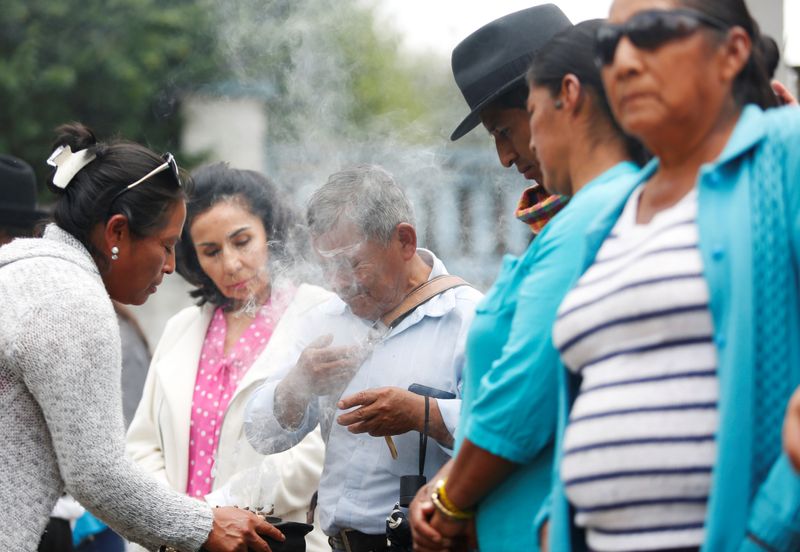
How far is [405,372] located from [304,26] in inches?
77.0

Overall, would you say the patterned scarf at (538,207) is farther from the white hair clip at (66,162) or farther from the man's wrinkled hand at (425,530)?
the white hair clip at (66,162)

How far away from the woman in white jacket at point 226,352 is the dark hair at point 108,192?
2.84ft

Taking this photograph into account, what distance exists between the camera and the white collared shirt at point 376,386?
131 inches

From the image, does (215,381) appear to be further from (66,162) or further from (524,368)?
(524,368)

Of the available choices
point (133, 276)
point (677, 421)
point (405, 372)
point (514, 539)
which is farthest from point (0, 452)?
point (677, 421)

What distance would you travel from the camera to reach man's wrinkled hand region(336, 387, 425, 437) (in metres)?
3.15

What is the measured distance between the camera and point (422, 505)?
2.59 metres

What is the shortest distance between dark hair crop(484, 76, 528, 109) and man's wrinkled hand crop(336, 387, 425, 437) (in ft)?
2.97

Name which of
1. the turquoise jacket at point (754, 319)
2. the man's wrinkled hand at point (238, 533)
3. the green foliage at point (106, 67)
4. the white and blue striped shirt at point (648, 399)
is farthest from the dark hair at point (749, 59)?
the green foliage at point (106, 67)

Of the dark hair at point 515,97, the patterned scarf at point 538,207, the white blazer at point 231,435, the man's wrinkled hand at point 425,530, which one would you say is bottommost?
the white blazer at point 231,435

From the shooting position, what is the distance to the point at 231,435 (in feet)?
13.5

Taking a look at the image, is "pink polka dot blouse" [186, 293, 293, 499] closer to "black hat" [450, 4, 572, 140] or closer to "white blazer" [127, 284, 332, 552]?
"white blazer" [127, 284, 332, 552]

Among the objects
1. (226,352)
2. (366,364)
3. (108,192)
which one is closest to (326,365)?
(366,364)

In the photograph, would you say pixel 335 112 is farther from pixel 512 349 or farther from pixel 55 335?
pixel 512 349
